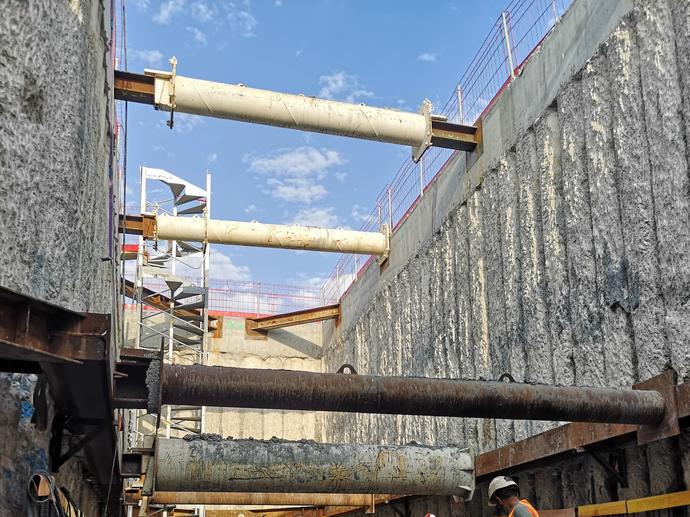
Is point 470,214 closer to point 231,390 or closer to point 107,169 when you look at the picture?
point 107,169

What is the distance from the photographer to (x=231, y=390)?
6035 millimetres

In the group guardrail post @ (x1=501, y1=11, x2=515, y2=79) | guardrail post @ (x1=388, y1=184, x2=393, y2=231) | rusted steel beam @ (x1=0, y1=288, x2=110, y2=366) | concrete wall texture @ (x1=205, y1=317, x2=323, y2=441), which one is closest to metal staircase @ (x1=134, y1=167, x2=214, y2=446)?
concrete wall texture @ (x1=205, y1=317, x2=323, y2=441)

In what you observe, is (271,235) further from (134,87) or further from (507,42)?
(507,42)

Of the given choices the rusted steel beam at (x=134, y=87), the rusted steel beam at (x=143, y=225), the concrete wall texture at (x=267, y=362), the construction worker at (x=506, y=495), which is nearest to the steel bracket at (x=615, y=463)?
the construction worker at (x=506, y=495)

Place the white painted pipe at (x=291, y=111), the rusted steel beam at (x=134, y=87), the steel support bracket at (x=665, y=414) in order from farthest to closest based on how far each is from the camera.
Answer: the white painted pipe at (x=291, y=111) < the rusted steel beam at (x=134, y=87) < the steel support bracket at (x=665, y=414)

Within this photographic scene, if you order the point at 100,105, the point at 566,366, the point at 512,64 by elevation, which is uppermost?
the point at 512,64

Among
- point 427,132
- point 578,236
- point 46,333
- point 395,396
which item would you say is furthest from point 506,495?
point 427,132

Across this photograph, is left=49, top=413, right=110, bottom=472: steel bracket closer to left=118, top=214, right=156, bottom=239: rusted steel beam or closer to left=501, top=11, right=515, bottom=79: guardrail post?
left=501, top=11, right=515, bottom=79: guardrail post

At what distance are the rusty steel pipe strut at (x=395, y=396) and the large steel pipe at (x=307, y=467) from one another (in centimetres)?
186

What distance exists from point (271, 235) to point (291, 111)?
5.46m

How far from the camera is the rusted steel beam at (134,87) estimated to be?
13.0 metres

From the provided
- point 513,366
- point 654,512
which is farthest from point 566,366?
point 654,512

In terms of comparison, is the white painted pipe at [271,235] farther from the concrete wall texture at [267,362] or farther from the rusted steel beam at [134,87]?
the concrete wall texture at [267,362]

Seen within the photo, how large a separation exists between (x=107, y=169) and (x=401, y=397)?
5352mm
